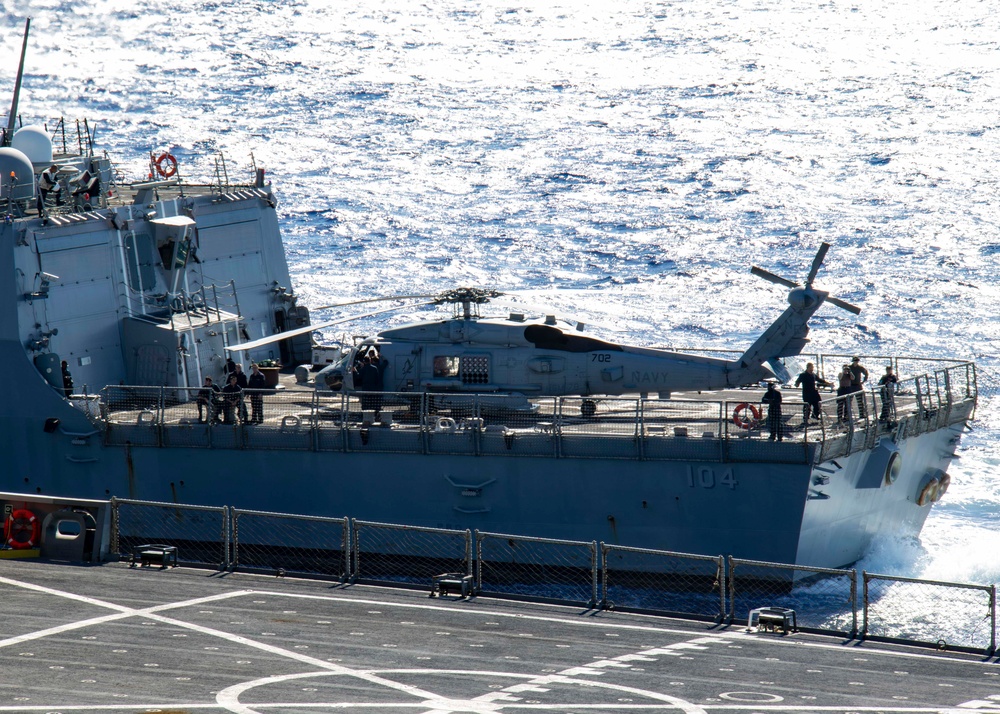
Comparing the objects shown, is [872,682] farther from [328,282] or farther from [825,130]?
[825,130]

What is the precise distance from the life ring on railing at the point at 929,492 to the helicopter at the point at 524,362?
439cm

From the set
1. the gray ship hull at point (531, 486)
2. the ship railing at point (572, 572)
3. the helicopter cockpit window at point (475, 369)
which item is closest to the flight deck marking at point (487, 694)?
the ship railing at point (572, 572)

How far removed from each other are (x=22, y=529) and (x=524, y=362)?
10086 millimetres

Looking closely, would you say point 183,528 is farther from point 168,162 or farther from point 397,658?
point 397,658

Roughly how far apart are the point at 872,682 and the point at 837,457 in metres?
8.29

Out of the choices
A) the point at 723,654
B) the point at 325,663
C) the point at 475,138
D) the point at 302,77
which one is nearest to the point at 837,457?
the point at 723,654

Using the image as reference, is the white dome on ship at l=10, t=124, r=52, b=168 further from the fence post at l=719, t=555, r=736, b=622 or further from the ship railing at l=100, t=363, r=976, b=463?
the fence post at l=719, t=555, r=736, b=622

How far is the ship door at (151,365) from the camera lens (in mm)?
28203

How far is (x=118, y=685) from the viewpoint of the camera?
50.2ft

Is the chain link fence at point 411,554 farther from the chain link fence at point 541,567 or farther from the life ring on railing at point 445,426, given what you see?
the life ring on railing at point 445,426

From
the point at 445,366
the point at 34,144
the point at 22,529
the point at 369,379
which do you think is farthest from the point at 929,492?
the point at 34,144

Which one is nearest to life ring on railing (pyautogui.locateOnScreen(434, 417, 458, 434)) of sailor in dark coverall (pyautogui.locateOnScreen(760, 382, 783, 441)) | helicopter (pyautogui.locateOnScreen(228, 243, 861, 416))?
helicopter (pyautogui.locateOnScreen(228, 243, 861, 416))

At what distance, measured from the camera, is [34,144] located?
3084 cm

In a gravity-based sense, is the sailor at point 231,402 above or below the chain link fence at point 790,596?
above
